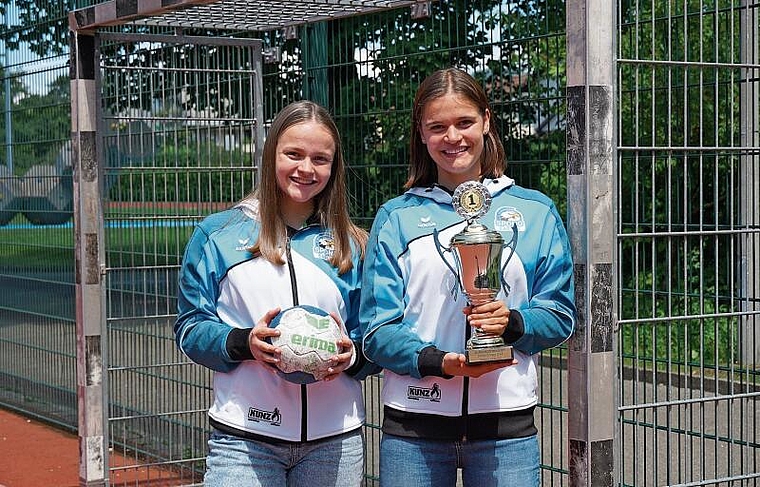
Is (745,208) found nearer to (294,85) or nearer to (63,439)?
(294,85)

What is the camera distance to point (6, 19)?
33.9 ft

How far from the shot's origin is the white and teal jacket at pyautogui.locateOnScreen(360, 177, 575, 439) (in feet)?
12.5

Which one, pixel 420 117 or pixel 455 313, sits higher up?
pixel 420 117

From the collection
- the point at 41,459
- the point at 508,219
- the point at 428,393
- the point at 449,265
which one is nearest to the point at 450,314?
the point at 449,265

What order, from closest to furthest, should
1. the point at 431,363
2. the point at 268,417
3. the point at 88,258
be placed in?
the point at 431,363 → the point at 268,417 → the point at 88,258

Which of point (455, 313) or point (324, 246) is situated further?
point (324, 246)

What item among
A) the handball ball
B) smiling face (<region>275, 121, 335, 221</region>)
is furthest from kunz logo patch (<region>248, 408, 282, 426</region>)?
smiling face (<region>275, 121, 335, 221</region>)

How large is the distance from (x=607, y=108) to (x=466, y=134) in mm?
509

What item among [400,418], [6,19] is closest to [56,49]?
[6,19]

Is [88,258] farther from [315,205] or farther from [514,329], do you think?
[514,329]

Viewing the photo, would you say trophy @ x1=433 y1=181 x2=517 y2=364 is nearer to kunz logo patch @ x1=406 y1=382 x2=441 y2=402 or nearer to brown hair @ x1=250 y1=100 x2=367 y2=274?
kunz logo patch @ x1=406 y1=382 x2=441 y2=402

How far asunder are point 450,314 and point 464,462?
48cm

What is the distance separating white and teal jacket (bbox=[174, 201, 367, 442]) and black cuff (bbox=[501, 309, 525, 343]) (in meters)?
0.63

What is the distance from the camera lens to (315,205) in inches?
168
